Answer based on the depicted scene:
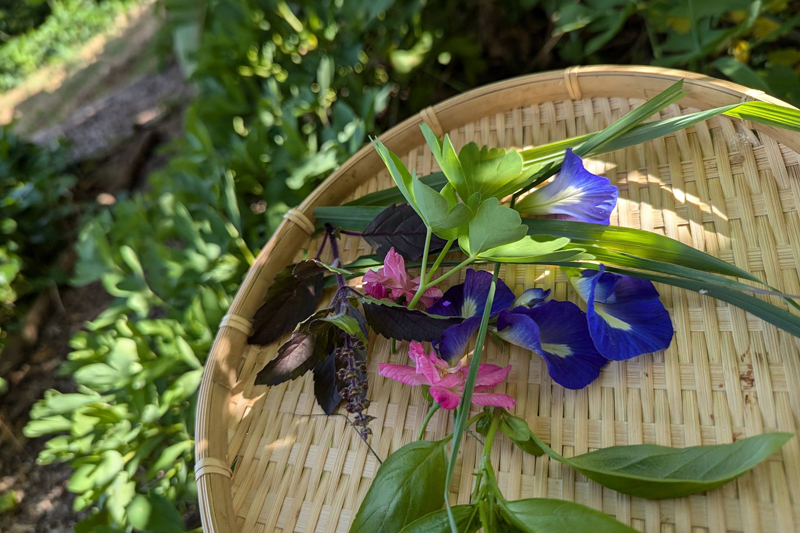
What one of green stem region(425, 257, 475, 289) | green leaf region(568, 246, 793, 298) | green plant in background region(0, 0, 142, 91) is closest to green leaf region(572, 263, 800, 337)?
green leaf region(568, 246, 793, 298)

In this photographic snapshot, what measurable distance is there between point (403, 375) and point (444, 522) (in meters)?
0.12

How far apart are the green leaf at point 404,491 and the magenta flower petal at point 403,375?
0.18ft

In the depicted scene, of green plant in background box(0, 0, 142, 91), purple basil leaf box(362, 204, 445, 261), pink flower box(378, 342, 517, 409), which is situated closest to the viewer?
pink flower box(378, 342, 517, 409)

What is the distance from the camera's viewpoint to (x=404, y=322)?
52 centimetres

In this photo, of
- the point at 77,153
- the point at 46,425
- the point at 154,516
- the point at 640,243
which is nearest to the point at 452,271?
the point at 640,243

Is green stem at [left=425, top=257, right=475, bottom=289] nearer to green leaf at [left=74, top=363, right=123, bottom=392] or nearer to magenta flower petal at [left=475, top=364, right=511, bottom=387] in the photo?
magenta flower petal at [left=475, top=364, right=511, bottom=387]

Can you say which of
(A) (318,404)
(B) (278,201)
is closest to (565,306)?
(A) (318,404)

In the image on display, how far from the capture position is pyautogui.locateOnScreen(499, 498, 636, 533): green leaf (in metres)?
0.37

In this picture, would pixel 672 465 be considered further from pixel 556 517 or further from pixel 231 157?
pixel 231 157

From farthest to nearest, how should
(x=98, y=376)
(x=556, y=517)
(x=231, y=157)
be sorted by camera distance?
1. (x=231, y=157)
2. (x=98, y=376)
3. (x=556, y=517)

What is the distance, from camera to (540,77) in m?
0.68

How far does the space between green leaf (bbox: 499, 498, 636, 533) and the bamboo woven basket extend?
0.06 m

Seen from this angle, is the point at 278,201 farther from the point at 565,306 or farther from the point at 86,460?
the point at 565,306

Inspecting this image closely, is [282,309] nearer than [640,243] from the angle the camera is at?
No
